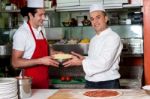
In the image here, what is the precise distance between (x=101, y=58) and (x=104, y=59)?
28mm

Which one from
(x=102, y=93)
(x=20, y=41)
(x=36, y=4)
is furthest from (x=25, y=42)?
(x=102, y=93)

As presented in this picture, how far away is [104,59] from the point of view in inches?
107

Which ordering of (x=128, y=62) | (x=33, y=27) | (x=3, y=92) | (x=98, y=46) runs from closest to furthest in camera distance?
(x=3, y=92) → (x=98, y=46) → (x=33, y=27) → (x=128, y=62)

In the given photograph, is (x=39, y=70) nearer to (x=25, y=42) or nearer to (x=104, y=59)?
(x=25, y=42)

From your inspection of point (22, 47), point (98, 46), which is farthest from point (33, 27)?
point (98, 46)

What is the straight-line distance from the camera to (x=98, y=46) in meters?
2.87

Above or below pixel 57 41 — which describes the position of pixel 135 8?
above

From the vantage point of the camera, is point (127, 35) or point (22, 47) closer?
point (22, 47)

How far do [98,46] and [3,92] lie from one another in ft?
3.49

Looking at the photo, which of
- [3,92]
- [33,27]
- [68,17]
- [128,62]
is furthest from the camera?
[68,17]

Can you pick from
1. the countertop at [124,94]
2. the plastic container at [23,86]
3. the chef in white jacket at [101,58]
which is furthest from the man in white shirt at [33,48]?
the plastic container at [23,86]

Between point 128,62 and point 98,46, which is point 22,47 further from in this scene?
point 128,62

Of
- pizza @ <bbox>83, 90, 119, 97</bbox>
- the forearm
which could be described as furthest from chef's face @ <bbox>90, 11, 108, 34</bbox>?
pizza @ <bbox>83, 90, 119, 97</bbox>

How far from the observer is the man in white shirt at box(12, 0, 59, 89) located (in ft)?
9.79
